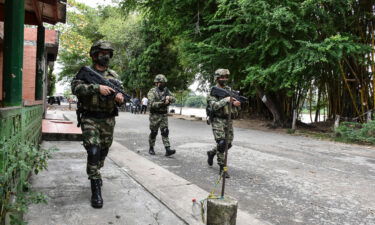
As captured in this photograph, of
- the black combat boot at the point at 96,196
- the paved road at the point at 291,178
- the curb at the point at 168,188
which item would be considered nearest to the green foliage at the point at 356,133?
the paved road at the point at 291,178

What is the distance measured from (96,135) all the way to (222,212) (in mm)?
1698

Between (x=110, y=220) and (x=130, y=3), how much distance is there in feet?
51.5

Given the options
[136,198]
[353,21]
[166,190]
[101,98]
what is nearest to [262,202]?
[166,190]

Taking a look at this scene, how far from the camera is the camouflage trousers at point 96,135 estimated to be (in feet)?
11.5

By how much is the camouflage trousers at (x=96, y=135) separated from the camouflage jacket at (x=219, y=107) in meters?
1.95

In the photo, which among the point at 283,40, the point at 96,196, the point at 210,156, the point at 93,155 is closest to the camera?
the point at 96,196

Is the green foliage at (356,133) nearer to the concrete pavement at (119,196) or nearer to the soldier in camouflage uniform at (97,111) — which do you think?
the concrete pavement at (119,196)

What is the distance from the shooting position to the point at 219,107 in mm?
5074

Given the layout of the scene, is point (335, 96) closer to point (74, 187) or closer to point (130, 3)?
point (130, 3)

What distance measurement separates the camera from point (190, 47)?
1533 centimetres

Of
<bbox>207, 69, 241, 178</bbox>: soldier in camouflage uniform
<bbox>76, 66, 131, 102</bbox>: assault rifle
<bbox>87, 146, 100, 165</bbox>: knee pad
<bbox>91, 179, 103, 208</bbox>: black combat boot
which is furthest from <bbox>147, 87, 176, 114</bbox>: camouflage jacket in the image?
<bbox>91, 179, 103, 208</bbox>: black combat boot

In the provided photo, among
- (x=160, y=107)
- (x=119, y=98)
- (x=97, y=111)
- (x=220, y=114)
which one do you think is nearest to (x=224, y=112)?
(x=220, y=114)

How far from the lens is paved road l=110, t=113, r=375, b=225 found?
367 cm

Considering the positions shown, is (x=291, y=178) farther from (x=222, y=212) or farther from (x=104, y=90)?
(x=104, y=90)
